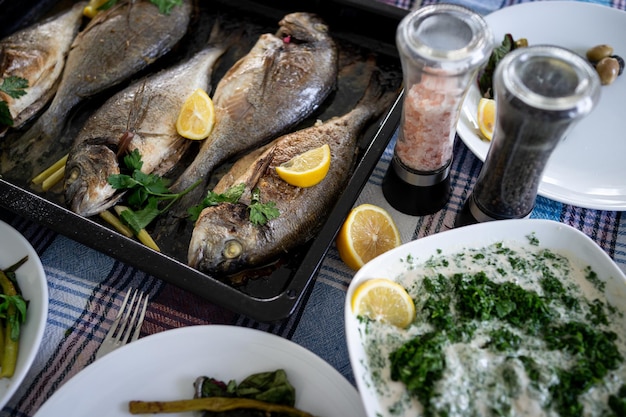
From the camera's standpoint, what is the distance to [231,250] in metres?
1.65

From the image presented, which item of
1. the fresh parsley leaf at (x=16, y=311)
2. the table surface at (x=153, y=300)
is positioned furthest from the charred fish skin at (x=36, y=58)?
the fresh parsley leaf at (x=16, y=311)

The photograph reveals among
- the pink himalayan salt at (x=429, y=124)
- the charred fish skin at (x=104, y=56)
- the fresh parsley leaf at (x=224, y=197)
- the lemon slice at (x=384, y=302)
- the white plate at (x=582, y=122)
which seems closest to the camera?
the lemon slice at (x=384, y=302)

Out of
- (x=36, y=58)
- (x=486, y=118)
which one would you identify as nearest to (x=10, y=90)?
(x=36, y=58)

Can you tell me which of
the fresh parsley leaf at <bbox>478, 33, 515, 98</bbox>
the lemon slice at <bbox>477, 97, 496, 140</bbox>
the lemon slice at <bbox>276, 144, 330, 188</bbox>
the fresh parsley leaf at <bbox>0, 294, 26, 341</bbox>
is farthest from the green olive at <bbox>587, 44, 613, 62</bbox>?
the fresh parsley leaf at <bbox>0, 294, 26, 341</bbox>

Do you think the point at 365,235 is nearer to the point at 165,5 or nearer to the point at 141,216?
the point at 141,216

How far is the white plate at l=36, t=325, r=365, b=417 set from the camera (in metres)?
1.40

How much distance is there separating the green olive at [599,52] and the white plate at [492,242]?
3.13ft

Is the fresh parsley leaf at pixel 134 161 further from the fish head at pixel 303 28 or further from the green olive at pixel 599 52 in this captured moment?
the green olive at pixel 599 52

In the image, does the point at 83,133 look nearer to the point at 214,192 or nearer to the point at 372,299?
the point at 214,192

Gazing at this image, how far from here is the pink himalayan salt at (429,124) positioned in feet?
4.83

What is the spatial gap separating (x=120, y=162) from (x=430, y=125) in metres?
1.04

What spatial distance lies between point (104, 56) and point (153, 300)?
104 centimetres

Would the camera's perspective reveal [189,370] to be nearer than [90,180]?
Yes

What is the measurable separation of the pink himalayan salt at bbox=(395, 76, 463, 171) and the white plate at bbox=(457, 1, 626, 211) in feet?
0.82
